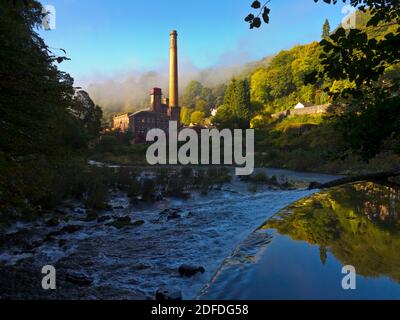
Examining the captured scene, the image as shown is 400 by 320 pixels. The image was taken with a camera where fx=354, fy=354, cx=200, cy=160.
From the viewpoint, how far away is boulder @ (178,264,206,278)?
6.66 metres

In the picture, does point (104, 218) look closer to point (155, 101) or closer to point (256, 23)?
point (256, 23)

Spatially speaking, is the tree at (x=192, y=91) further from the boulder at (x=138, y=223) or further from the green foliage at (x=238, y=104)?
the boulder at (x=138, y=223)

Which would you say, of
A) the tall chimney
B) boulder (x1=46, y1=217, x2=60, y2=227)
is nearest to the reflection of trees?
boulder (x1=46, y1=217, x2=60, y2=227)

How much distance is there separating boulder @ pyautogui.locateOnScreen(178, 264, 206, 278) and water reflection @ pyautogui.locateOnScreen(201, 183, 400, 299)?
57.7 inches

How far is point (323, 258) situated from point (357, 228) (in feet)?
3.79

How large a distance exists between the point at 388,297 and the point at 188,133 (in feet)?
194

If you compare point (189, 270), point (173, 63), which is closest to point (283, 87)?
point (173, 63)

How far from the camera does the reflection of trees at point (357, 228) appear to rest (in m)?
3.64

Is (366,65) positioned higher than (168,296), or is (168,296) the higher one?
(366,65)

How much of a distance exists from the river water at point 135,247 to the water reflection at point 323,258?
1522 mm

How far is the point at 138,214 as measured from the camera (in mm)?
12969

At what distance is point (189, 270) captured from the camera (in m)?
6.71
